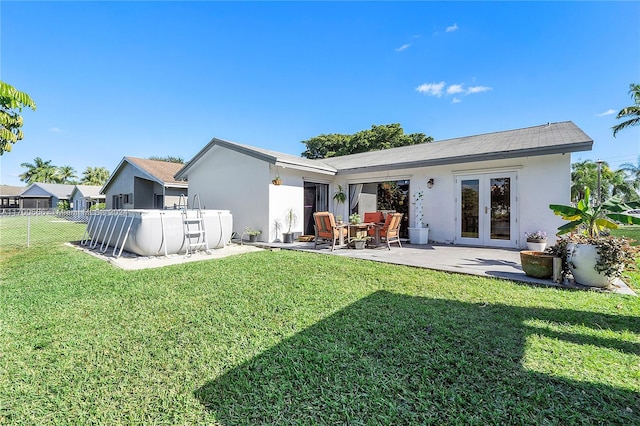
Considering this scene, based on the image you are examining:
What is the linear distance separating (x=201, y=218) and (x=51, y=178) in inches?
2556

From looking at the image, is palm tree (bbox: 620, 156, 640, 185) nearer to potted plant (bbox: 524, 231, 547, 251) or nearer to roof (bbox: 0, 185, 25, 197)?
potted plant (bbox: 524, 231, 547, 251)

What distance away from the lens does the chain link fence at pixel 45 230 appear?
1139 cm

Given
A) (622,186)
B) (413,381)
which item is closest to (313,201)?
(413,381)

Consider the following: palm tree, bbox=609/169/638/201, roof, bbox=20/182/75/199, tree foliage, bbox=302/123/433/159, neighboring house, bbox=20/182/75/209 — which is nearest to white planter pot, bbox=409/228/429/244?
tree foliage, bbox=302/123/433/159

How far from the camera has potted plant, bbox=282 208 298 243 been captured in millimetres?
10578

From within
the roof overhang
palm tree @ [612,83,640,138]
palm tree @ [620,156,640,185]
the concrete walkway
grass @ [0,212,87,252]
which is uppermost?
palm tree @ [612,83,640,138]

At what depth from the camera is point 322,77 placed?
53.9 feet

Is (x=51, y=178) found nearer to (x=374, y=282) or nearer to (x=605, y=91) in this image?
(x=374, y=282)

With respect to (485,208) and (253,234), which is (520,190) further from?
(253,234)

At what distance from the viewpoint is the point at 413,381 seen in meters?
2.34

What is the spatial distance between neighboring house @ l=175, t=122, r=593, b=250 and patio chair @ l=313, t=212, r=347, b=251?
2.31m

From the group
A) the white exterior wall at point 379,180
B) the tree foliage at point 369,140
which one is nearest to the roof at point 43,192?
the tree foliage at point 369,140

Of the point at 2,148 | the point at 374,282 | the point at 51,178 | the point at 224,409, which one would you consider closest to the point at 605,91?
the point at 374,282

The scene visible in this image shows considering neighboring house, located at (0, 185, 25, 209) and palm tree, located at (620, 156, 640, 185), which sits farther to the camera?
neighboring house, located at (0, 185, 25, 209)
